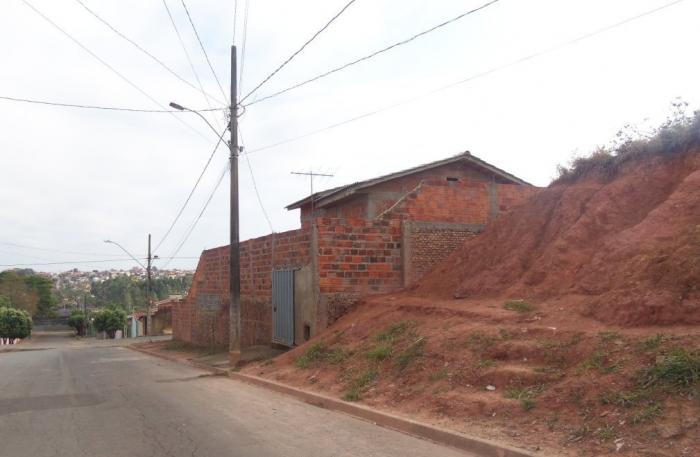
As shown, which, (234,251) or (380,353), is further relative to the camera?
(234,251)

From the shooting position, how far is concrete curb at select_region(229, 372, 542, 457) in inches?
237

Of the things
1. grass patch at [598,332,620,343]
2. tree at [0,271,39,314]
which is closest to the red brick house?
grass patch at [598,332,620,343]

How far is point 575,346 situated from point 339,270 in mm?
7965

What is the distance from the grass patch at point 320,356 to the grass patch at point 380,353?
865mm

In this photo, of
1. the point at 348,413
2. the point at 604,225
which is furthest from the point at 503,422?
the point at 604,225

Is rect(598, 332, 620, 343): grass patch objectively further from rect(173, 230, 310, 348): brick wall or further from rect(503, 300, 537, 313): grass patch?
rect(173, 230, 310, 348): brick wall

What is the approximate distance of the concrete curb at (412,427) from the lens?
6.02 meters

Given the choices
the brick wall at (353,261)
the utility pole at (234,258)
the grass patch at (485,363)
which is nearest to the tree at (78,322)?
the utility pole at (234,258)

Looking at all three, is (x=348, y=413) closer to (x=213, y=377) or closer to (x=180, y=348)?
(x=213, y=377)

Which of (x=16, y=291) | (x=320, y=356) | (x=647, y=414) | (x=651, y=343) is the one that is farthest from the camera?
(x=16, y=291)

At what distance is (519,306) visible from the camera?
9.91m

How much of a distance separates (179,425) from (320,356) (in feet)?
15.1

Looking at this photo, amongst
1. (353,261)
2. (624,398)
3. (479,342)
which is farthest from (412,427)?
(353,261)

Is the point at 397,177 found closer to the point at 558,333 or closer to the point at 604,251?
the point at 604,251
